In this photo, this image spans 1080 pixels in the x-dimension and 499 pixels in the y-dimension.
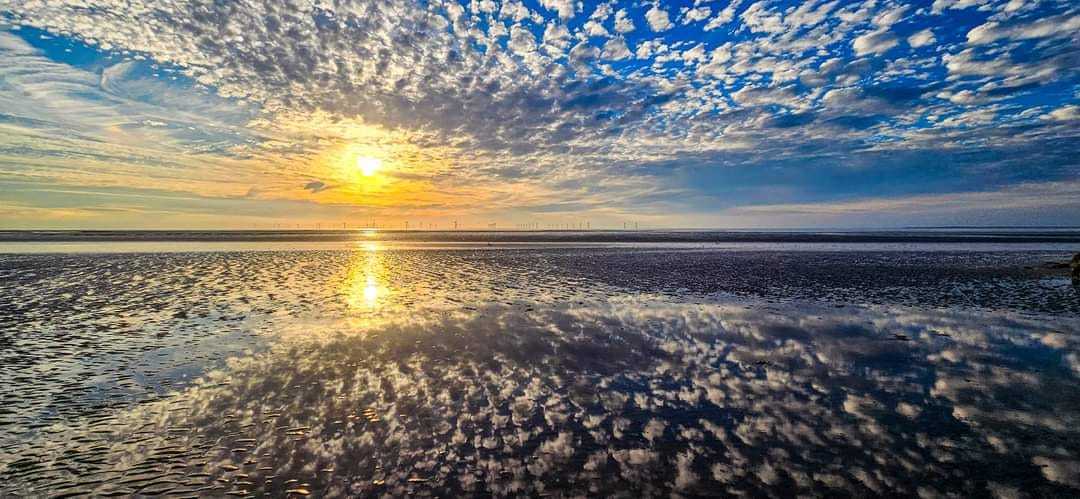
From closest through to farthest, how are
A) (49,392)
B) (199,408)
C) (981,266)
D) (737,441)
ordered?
(737,441), (199,408), (49,392), (981,266)

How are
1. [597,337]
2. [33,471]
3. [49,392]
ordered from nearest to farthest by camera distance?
1. [33,471]
2. [49,392]
3. [597,337]

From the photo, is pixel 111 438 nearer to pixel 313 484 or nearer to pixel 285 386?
pixel 285 386

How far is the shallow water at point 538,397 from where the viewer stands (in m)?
6.75

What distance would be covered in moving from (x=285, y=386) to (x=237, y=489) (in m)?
4.73

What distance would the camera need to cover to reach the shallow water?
6750 millimetres

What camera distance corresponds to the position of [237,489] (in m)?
6.38

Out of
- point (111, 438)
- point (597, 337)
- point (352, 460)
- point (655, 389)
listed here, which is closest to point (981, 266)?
point (597, 337)

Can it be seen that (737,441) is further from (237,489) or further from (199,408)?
(199,408)

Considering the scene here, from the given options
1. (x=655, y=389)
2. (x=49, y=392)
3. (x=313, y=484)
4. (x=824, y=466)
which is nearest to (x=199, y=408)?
(x=49, y=392)

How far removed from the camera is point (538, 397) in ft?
33.0

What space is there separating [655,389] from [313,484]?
6.92m

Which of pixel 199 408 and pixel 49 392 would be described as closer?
pixel 199 408

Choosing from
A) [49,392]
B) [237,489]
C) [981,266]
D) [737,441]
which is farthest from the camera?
[981,266]

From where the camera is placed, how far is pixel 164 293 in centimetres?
2498
